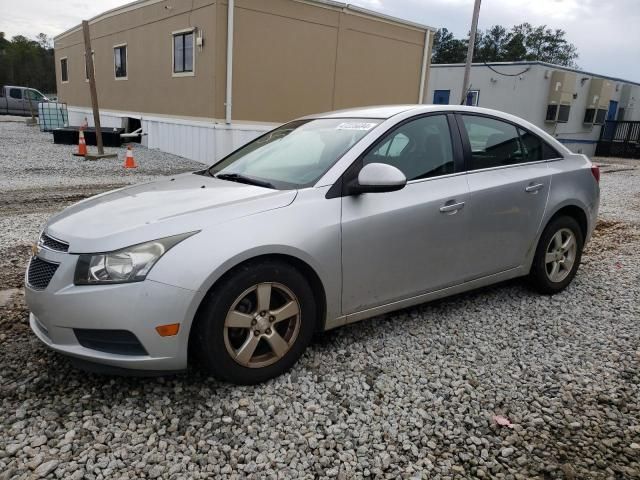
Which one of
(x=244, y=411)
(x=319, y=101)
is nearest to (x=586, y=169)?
(x=244, y=411)

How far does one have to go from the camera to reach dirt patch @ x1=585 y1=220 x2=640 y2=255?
6.06 meters

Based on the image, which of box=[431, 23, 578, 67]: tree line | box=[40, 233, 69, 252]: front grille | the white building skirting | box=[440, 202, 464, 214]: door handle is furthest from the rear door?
box=[431, 23, 578, 67]: tree line

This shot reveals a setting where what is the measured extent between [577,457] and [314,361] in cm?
149

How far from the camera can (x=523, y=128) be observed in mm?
4152

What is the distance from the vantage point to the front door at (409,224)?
3031 mm

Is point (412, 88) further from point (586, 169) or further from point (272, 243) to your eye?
point (272, 243)

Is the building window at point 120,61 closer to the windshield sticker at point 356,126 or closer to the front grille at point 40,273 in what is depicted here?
the windshield sticker at point 356,126

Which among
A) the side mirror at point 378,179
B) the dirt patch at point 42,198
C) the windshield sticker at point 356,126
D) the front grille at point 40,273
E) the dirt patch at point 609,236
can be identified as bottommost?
the dirt patch at point 42,198

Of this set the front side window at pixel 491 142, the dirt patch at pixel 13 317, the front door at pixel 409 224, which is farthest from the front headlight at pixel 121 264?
the front side window at pixel 491 142

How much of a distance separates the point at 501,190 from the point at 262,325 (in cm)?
211

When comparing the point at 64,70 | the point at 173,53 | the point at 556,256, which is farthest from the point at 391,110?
the point at 64,70

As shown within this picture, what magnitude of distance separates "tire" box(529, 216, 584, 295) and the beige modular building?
10071 mm

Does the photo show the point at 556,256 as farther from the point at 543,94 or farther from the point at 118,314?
the point at 543,94

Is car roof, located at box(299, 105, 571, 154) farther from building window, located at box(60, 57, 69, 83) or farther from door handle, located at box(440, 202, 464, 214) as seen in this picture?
building window, located at box(60, 57, 69, 83)
